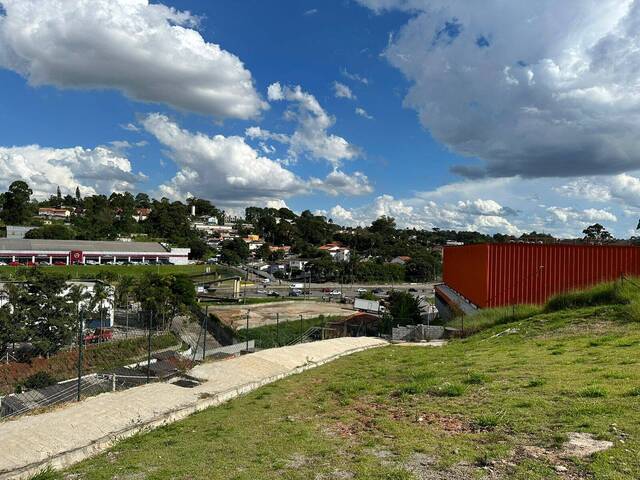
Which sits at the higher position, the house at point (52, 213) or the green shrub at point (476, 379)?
the house at point (52, 213)

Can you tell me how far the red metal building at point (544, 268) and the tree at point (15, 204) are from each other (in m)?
112

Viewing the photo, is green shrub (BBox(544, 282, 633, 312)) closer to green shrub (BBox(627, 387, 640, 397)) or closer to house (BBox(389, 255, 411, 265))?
green shrub (BBox(627, 387, 640, 397))

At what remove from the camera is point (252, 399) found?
10.7m

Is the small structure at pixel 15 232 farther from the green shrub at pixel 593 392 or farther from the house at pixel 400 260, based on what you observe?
the green shrub at pixel 593 392

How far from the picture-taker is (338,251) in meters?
130

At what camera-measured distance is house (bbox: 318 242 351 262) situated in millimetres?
120062

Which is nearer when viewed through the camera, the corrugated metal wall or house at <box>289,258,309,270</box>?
the corrugated metal wall

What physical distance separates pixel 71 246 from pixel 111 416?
85789 mm

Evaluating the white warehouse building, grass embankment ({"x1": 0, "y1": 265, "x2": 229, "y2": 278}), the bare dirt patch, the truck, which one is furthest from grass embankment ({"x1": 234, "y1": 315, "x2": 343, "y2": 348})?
the white warehouse building

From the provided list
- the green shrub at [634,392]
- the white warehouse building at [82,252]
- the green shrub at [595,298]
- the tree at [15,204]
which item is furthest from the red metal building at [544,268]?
the tree at [15,204]

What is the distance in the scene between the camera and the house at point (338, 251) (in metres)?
120

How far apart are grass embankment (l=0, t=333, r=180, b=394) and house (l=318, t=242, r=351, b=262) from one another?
85394 mm

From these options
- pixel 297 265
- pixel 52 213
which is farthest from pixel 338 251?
pixel 52 213

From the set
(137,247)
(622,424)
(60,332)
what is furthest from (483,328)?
(137,247)
